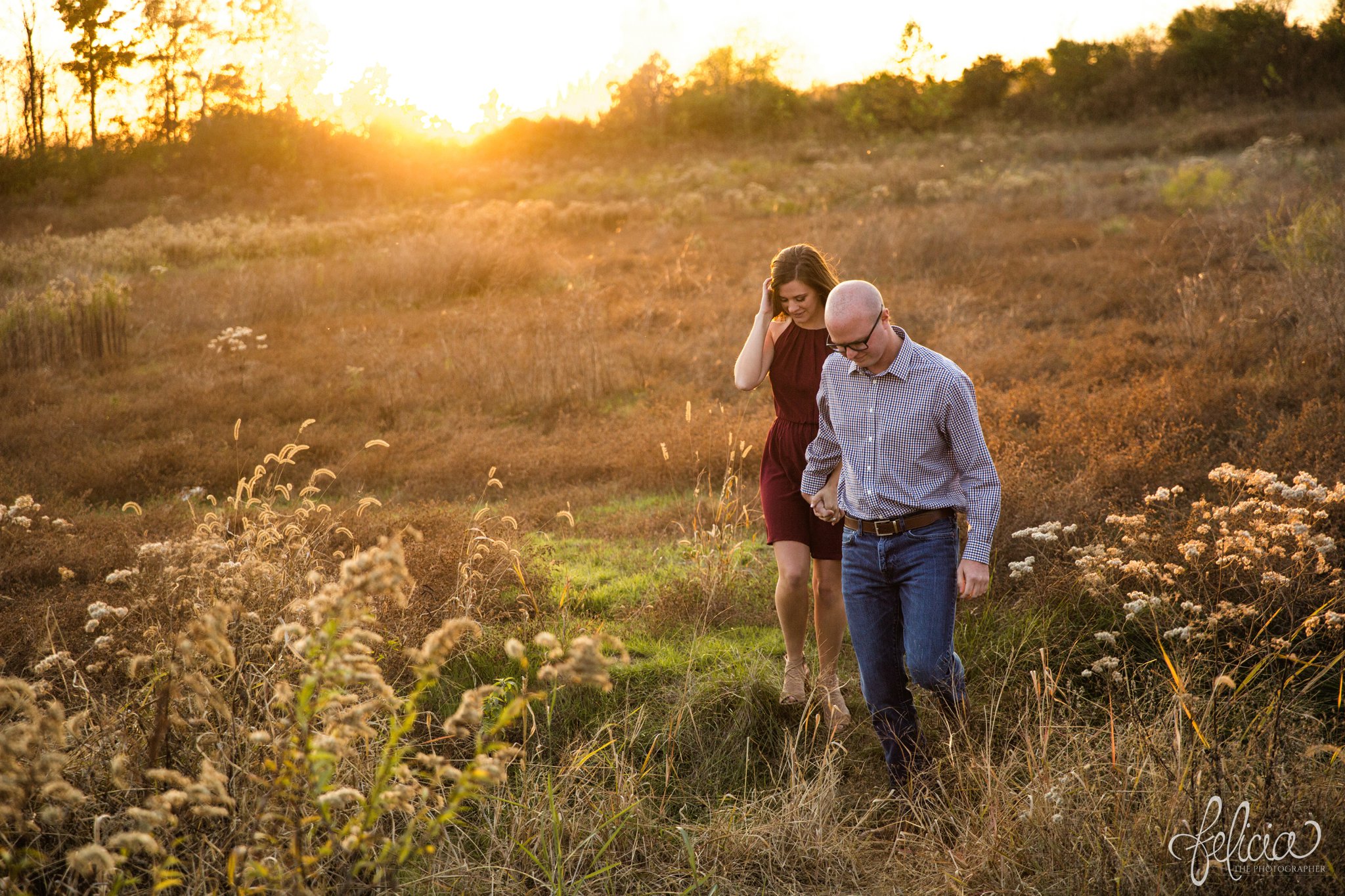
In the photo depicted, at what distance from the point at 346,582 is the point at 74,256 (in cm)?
1953

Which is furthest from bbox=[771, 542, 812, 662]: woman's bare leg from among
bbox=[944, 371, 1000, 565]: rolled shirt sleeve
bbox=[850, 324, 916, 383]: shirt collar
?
bbox=[850, 324, 916, 383]: shirt collar

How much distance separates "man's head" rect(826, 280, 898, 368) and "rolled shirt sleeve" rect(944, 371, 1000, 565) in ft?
1.02

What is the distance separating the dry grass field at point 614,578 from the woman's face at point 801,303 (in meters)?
1.81

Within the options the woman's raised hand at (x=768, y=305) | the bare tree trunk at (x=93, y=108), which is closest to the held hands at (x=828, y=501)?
the woman's raised hand at (x=768, y=305)

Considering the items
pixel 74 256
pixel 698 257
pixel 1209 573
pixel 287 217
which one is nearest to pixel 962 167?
pixel 698 257

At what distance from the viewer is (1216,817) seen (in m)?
2.86

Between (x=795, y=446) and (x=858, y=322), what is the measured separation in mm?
996

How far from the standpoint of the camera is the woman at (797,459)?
414cm

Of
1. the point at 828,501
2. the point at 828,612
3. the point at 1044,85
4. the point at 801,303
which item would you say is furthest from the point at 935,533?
the point at 1044,85

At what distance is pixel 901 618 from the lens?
3.60 metres

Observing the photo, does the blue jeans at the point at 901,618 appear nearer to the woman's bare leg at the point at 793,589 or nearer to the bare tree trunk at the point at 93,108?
the woman's bare leg at the point at 793,589

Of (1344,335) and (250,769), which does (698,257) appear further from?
(250,769)

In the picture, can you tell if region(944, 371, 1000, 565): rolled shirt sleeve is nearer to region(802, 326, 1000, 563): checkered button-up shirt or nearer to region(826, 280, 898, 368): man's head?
region(802, 326, 1000, 563): checkered button-up shirt

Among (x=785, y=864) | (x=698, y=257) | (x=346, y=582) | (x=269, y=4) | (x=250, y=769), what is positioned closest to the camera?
(x=346, y=582)
